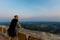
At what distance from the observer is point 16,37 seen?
9.75 metres

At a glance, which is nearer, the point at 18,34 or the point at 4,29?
the point at 18,34

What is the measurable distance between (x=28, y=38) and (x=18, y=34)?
0.73 metres

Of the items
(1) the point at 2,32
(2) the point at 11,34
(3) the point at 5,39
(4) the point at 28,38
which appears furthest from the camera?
(1) the point at 2,32

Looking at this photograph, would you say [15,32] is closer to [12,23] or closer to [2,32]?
[12,23]

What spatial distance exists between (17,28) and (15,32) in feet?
1.12

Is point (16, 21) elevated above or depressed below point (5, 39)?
above

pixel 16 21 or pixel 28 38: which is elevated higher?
pixel 16 21

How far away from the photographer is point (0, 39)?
10.5 meters

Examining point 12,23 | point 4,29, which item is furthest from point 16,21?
point 4,29

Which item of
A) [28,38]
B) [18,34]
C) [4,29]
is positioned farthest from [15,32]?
[4,29]

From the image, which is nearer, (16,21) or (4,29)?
(16,21)

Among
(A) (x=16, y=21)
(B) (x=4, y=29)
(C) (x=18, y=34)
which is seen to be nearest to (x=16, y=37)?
(C) (x=18, y=34)

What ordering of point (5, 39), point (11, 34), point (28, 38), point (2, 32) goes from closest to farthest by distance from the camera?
1. point (28, 38)
2. point (11, 34)
3. point (5, 39)
4. point (2, 32)

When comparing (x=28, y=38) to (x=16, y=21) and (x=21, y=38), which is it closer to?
(x=21, y=38)
